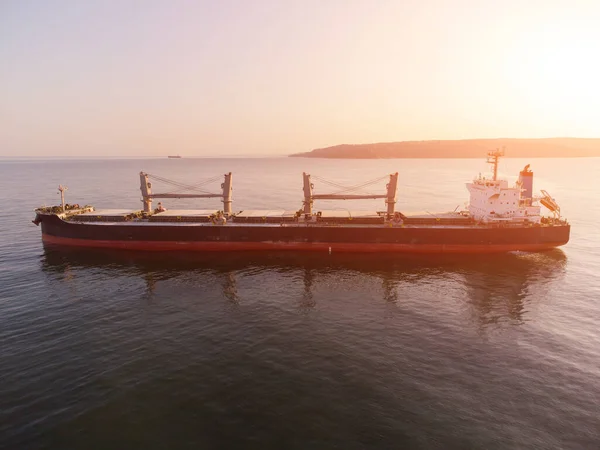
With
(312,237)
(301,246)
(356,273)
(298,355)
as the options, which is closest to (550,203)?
(356,273)

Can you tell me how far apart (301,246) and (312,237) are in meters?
2.22

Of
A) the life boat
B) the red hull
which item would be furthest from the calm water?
the life boat

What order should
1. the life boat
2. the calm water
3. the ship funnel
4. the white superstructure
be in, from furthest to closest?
the life boat → the ship funnel → the white superstructure → the calm water

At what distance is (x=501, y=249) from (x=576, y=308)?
18.6m

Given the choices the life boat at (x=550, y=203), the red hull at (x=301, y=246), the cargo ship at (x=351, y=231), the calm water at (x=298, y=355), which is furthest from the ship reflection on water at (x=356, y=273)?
the life boat at (x=550, y=203)

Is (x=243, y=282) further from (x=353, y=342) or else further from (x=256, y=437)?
(x=256, y=437)

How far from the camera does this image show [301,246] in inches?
2100

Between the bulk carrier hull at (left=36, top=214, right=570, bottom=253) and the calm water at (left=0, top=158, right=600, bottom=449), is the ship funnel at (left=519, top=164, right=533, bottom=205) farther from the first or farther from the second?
the calm water at (left=0, top=158, right=600, bottom=449)

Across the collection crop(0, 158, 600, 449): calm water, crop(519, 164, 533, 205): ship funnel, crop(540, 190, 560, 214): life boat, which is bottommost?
crop(0, 158, 600, 449): calm water

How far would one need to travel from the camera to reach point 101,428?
18453 millimetres

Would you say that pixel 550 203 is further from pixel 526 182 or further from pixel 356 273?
pixel 356 273

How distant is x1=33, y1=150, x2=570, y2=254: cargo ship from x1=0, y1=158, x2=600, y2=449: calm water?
19.5 ft

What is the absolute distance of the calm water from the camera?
60.8ft

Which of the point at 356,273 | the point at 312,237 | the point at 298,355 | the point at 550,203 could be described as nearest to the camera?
the point at 298,355
